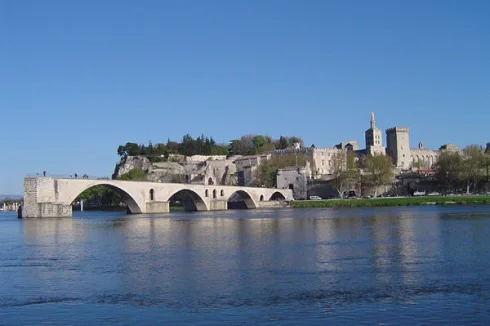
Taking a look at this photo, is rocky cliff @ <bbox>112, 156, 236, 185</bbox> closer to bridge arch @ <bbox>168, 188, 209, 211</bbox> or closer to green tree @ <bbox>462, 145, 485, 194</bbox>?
bridge arch @ <bbox>168, 188, 209, 211</bbox>

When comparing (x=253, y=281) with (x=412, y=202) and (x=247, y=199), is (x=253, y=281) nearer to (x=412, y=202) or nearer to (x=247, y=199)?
(x=412, y=202)

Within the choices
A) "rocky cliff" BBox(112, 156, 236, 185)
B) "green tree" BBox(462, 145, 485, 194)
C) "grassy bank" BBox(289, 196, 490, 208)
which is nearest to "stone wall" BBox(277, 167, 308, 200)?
"rocky cliff" BBox(112, 156, 236, 185)

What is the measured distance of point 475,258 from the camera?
20453 millimetres

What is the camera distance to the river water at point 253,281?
13.1 m

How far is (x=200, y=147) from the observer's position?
422ft

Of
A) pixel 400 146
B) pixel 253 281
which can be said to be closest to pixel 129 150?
pixel 400 146

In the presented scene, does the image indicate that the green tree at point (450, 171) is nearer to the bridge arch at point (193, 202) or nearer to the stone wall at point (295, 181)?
the stone wall at point (295, 181)

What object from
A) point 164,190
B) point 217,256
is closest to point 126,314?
point 217,256

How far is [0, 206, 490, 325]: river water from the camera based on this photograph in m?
13.1

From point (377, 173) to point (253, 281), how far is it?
7466cm

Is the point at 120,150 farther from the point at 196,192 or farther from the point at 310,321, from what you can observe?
the point at 310,321

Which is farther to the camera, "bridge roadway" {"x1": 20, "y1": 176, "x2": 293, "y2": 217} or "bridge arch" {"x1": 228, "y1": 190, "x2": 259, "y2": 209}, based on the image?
"bridge arch" {"x1": 228, "y1": 190, "x2": 259, "y2": 209}

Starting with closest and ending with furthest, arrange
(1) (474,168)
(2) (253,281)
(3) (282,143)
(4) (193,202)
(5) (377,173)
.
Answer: (2) (253,281), (1) (474,168), (4) (193,202), (5) (377,173), (3) (282,143)

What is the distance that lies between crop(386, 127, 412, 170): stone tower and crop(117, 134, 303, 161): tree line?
27.3 m
